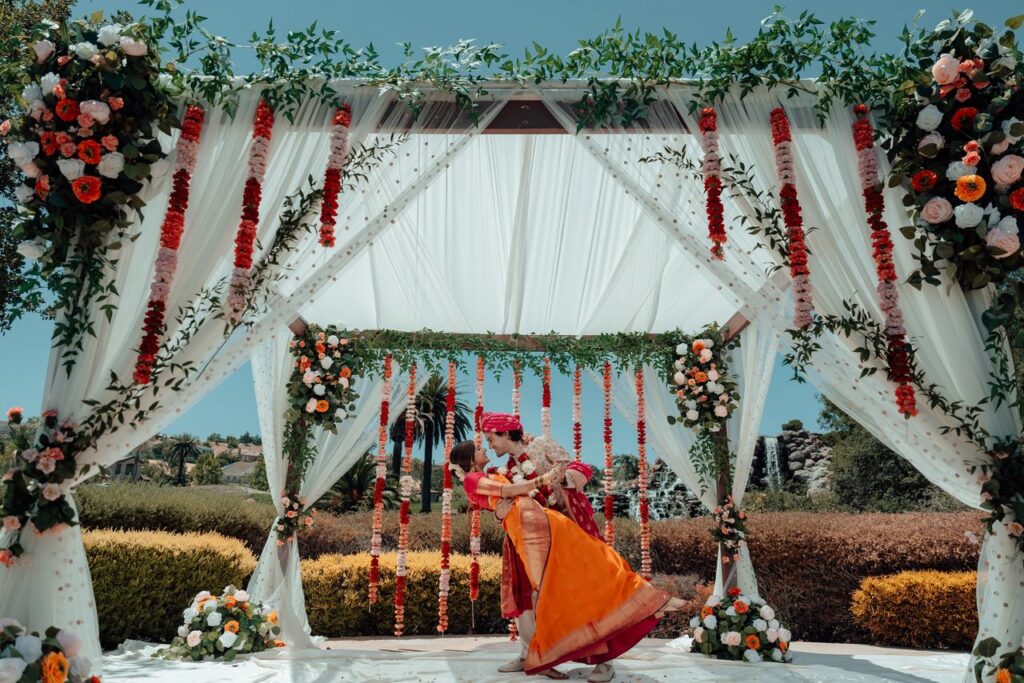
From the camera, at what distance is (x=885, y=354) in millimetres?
3314

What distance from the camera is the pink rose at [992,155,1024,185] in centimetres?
327

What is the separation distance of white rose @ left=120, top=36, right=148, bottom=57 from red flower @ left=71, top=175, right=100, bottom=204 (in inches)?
23.7

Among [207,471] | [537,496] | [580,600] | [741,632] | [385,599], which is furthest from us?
[207,471]

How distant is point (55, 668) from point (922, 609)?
708 cm

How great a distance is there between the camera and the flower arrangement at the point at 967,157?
3.31m

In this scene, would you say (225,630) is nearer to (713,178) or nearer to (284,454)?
(284,454)

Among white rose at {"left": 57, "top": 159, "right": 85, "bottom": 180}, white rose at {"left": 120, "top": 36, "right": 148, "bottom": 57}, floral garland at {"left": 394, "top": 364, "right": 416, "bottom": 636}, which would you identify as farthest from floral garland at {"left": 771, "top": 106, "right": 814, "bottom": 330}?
floral garland at {"left": 394, "top": 364, "right": 416, "bottom": 636}

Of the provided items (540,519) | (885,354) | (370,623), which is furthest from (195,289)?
(370,623)

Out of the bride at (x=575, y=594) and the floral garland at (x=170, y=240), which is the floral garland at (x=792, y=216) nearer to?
the bride at (x=575, y=594)

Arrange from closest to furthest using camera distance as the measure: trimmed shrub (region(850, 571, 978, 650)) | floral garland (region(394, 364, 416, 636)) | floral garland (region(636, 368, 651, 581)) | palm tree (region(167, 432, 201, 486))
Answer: floral garland (region(394, 364, 416, 636))
floral garland (region(636, 368, 651, 581))
trimmed shrub (region(850, 571, 978, 650))
palm tree (region(167, 432, 201, 486))

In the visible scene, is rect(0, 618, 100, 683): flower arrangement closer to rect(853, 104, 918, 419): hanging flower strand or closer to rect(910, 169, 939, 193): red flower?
rect(853, 104, 918, 419): hanging flower strand

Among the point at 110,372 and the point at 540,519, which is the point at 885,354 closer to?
the point at 540,519

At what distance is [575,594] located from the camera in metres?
4.25

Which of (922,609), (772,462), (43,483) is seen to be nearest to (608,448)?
(922,609)
